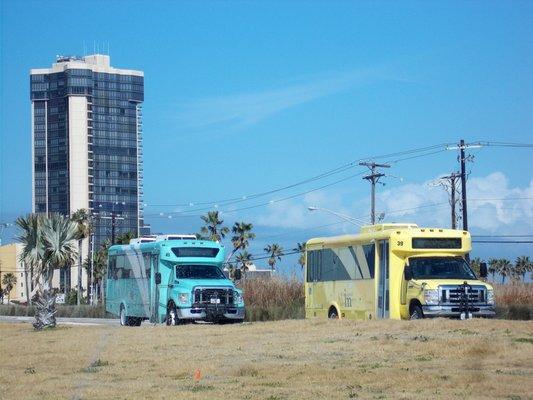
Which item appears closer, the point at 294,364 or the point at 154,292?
the point at 294,364

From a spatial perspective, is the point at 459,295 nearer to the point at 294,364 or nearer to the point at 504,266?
the point at 294,364

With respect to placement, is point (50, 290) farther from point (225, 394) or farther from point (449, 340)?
point (225, 394)

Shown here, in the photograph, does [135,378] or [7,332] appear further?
[7,332]

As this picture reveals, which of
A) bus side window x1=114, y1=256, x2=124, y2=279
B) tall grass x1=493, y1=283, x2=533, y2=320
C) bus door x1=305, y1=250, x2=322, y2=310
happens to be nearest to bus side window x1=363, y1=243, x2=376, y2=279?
bus door x1=305, y1=250, x2=322, y2=310

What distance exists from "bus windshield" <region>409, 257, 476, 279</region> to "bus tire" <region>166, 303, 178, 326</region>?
9.50m

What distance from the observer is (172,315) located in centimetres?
3572

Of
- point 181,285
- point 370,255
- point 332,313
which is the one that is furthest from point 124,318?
point 370,255

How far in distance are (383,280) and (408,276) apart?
1.13m

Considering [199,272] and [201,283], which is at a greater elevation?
[199,272]

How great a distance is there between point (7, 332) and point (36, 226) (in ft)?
17.3

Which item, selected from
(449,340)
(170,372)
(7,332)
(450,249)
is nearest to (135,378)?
(170,372)

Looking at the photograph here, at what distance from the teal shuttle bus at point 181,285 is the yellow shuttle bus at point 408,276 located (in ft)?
14.6

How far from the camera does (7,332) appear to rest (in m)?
35.0

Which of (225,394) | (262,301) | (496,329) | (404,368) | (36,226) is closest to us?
(225,394)
